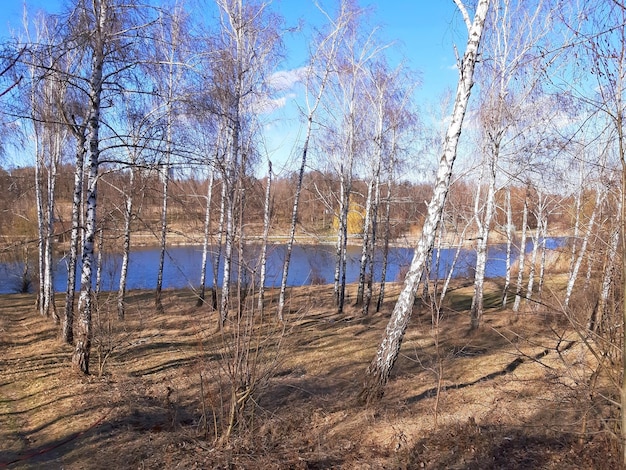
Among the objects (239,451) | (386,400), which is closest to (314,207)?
(386,400)

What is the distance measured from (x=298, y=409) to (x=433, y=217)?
10.5 feet

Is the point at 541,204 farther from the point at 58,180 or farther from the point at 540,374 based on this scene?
the point at 58,180

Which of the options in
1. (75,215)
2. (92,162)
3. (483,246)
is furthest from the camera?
(483,246)

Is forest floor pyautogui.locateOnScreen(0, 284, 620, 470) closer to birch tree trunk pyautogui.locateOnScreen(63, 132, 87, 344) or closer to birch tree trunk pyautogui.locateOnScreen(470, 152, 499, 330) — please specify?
birch tree trunk pyautogui.locateOnScreen(63, 132, 87, 344)

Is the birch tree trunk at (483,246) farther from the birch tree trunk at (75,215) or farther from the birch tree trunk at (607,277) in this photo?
the birch tree trunk at (75,215)

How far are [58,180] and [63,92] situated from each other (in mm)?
7428

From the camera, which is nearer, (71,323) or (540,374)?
(540,374)

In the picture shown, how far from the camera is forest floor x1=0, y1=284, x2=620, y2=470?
4078mm

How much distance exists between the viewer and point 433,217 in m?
5.06

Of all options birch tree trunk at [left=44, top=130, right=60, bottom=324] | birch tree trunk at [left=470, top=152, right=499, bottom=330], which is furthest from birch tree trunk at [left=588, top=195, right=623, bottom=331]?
birch tree trunk at [left=44, top=130, right=60, bottom=324]

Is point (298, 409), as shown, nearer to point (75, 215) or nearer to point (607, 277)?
point (607, 277)

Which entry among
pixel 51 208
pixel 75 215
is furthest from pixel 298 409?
pixel 51 208

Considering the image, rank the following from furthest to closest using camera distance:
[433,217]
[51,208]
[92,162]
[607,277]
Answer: [51,208], [92,162], [433,217], [607,277]

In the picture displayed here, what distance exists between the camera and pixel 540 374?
682 cm
